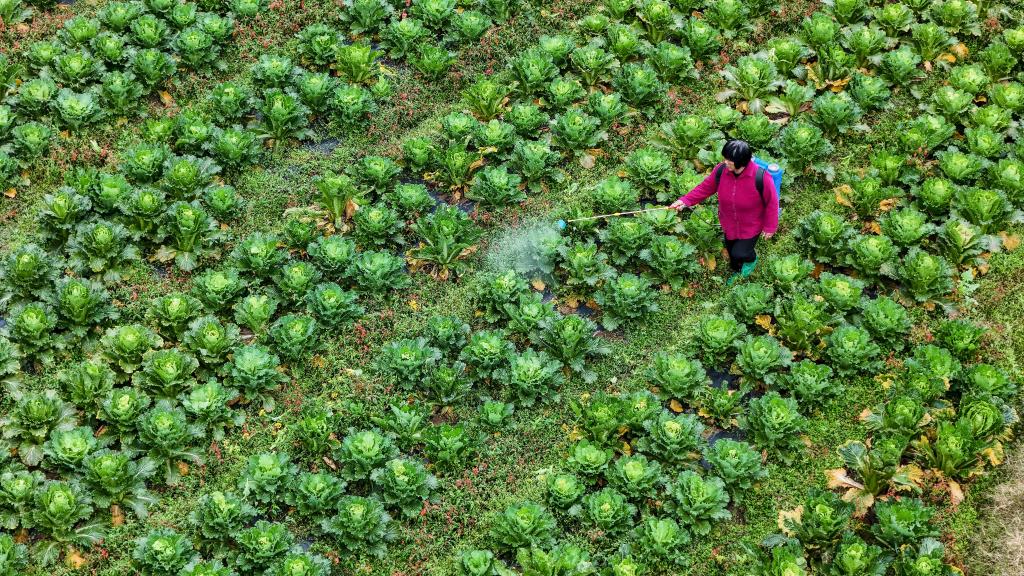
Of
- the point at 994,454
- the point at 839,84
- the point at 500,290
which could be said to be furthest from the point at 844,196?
the point at 500,290

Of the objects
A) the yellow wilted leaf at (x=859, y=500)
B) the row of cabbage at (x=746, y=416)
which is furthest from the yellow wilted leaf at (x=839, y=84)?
the yellow wilted leaf at (x=859, y=500)

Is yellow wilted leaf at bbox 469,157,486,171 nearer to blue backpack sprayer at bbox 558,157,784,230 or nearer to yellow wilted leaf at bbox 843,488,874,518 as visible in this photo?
blue backpack sprayer at bbox 558,157,784,230

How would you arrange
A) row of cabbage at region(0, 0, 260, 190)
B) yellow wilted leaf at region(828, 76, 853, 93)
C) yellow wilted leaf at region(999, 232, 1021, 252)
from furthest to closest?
yellow wilted leaf at region(828, 76, 853, 93) < row of cabbage at region(0, 0, 260, 190) < yellow wilted leaf at region(999, 232, 1021, 252)

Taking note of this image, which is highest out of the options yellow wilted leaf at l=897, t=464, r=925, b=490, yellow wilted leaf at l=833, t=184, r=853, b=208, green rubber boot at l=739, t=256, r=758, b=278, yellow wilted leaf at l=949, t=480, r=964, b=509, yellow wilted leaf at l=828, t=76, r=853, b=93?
yellow wilted leaf at l=828, t=76, r=853, b=93

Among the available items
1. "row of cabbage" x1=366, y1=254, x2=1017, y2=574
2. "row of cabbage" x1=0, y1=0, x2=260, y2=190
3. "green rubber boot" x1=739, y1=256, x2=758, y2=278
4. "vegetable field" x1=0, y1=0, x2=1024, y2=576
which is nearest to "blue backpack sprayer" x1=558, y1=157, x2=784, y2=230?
"vegetable field" x1=0, y1=0, x2=1024, y2=576

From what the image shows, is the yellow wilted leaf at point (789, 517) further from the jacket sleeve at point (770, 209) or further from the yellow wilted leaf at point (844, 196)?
the yellow wilted leaf at point (844, 196)

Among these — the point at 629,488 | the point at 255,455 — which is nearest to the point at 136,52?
the point at 255,455

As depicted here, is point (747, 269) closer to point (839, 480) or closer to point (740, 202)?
point (740, 202)
